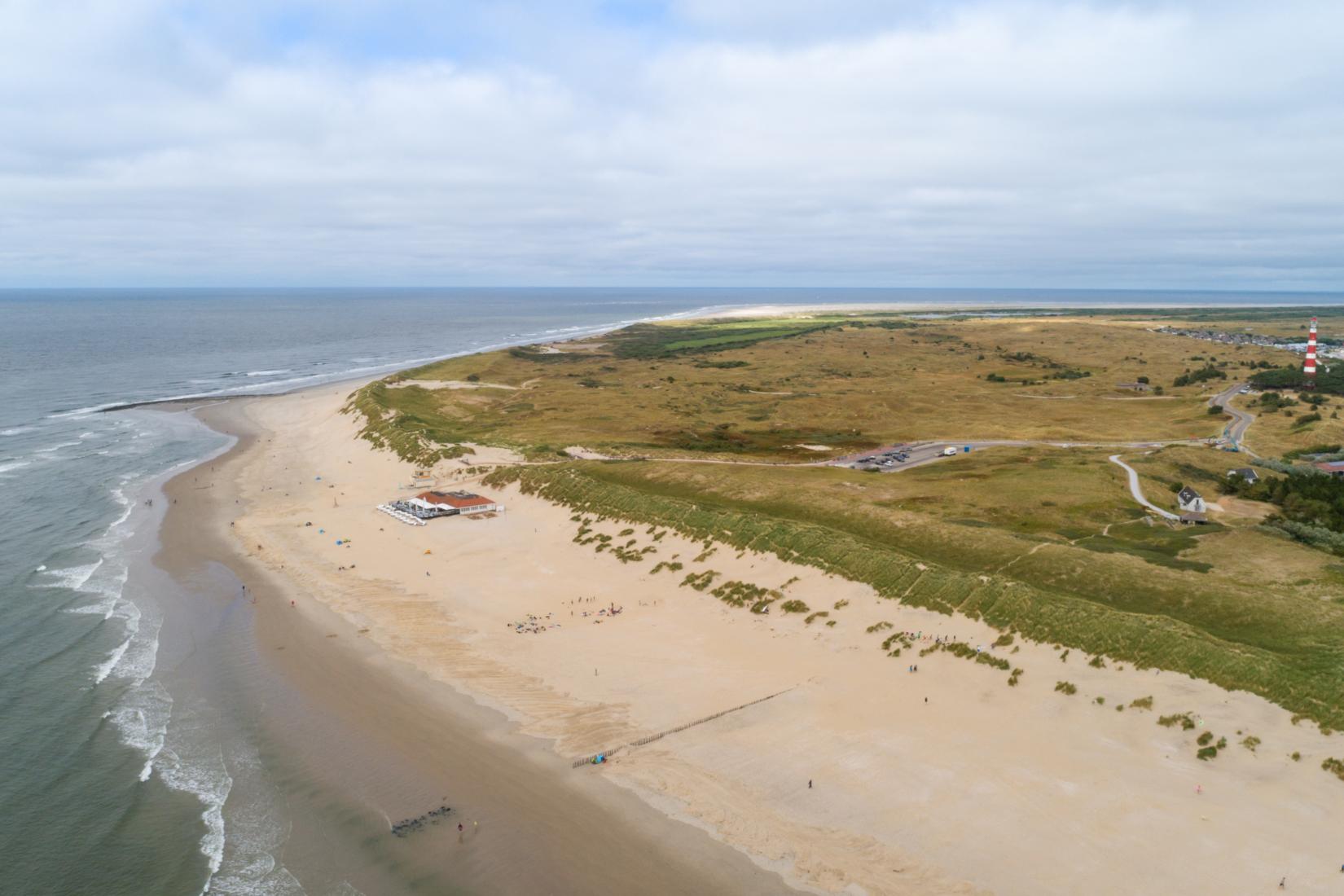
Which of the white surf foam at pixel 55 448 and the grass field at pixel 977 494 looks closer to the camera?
the grass field at pixel 977 494

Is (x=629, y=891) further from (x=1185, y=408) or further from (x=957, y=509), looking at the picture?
(x=1185, y=408)

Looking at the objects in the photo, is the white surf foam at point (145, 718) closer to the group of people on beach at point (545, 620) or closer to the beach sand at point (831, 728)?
the beach sand at point (831, 728)

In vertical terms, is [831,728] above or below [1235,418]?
below

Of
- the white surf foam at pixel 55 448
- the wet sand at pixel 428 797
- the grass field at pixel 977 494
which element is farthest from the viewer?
the white surf foam at pixel 55 448

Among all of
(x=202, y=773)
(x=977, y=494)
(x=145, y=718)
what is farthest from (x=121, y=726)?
(x=977, y=494)

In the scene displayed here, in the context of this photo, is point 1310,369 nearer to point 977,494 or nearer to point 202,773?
point 977,494

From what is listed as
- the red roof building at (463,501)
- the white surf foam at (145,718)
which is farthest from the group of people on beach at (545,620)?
the red roof building at (463,501)
